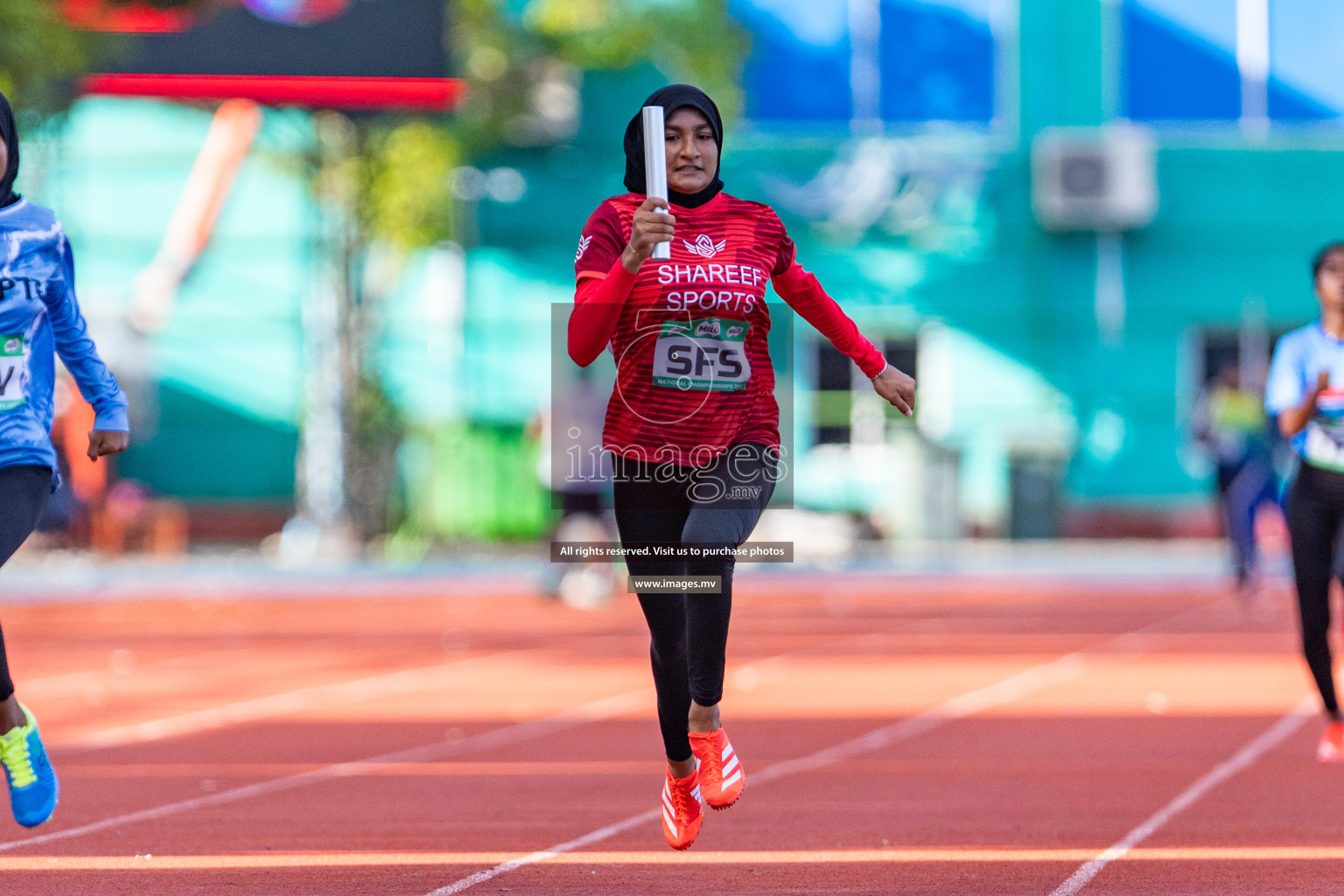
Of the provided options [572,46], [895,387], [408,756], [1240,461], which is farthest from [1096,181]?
[895,387]

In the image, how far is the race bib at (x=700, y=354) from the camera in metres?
5.00

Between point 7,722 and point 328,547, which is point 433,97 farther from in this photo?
point 7,722

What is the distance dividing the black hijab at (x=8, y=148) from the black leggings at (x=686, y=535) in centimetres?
181

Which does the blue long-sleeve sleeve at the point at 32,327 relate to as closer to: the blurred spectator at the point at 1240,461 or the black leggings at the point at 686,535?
the black leggings at the point at 686,535

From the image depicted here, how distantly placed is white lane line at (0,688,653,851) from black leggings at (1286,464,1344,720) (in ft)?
11.5

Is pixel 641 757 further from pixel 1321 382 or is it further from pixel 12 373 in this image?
pixel 12 373

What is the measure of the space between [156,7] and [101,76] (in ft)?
3.16

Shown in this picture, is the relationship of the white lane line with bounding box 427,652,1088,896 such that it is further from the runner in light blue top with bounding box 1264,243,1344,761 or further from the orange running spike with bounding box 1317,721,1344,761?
the runner in light blue top with bounding box 1264,243,1344,761

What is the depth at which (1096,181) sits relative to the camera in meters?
27.5

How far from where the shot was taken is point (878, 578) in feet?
66.7

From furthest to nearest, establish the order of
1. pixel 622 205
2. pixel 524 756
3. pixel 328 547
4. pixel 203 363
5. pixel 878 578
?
pixel 203 363 → pixel 328 547 → pixel 878 578 → pixel 524 756 → pixel 622 205

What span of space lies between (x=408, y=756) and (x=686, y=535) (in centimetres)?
341

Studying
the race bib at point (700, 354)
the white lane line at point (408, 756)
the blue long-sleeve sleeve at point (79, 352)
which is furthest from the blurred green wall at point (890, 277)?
the race bib at point (700, 354)

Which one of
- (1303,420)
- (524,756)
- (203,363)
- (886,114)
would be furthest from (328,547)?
(1303,420)
